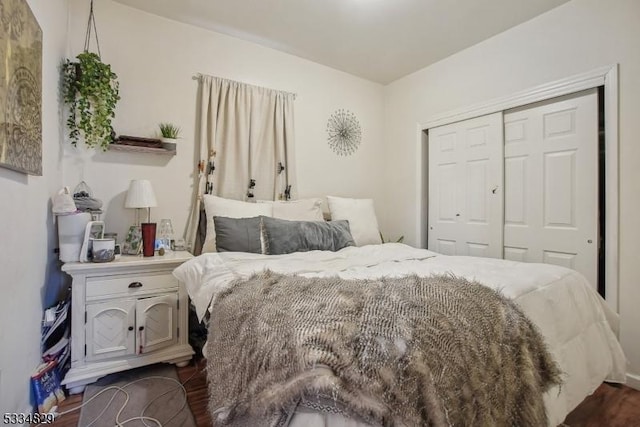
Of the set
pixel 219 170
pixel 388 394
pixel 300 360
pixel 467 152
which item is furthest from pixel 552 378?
pixel 219 170

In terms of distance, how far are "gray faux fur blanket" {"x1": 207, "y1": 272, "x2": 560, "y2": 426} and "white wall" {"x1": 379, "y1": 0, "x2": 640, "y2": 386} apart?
149 cm

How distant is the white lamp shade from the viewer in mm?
2129

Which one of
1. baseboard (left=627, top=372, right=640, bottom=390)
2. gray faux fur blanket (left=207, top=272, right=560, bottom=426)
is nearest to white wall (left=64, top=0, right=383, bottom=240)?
gray faux fur blanket (left=207, top=272, right=560, bottom=426)

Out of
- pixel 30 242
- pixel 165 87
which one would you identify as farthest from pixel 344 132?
pixel 30 242

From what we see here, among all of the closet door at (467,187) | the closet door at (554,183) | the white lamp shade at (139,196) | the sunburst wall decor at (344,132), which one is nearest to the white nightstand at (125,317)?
the white lamp shade at (139,196)

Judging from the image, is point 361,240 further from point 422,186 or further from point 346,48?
point 346,48

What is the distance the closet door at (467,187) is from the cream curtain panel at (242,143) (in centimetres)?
157

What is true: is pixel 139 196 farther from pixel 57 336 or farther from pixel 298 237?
pixel 298 237

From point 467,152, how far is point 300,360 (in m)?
2.85

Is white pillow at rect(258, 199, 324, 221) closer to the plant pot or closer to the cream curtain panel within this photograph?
the cream curtain panel

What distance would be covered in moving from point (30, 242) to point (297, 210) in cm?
170

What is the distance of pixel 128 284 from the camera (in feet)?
6.22

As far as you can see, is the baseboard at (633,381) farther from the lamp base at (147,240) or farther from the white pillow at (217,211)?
the lamp base at (147,240)

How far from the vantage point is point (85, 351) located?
5.81ft
